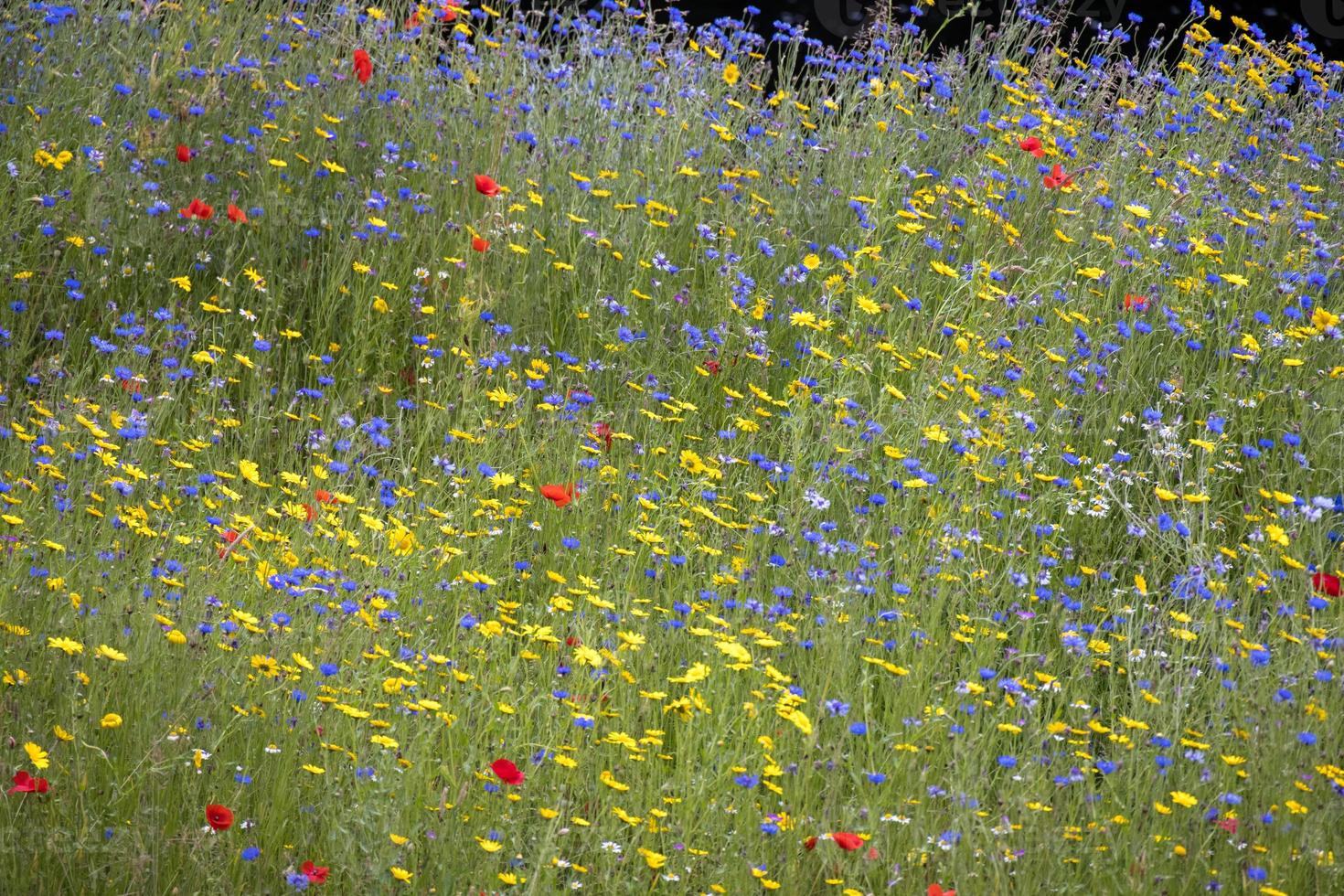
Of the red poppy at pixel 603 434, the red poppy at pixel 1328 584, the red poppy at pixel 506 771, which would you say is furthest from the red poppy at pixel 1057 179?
the red poppy at pixel 506 771

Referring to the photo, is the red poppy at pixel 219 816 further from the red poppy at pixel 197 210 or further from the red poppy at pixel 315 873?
the red poppy at pixel 197 210

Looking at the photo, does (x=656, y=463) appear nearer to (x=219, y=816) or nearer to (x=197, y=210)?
(x=197, y=210)

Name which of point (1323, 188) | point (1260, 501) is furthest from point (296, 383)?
point (1323, 188)

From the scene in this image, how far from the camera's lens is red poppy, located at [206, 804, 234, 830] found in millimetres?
2242

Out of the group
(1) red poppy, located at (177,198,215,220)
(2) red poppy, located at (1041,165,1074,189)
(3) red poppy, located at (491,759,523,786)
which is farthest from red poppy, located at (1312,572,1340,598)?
(1) red poppy, located at (177,198,215,220)

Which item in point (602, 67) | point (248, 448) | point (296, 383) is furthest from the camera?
point (602, 67)

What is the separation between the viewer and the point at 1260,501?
3.91 m

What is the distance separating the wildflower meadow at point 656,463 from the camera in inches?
99.5

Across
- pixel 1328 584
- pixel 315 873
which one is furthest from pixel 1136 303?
pixel 315 873

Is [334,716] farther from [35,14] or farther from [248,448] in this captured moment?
[35,14]

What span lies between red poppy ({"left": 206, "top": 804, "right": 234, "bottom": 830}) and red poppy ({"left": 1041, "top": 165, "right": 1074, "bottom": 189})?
11.3 ft

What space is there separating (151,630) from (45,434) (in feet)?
3.48

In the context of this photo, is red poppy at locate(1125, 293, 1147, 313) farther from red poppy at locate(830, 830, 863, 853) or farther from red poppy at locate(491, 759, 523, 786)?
red poppy at locate(491, 759, 523, 786)

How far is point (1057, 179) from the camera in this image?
475cm
